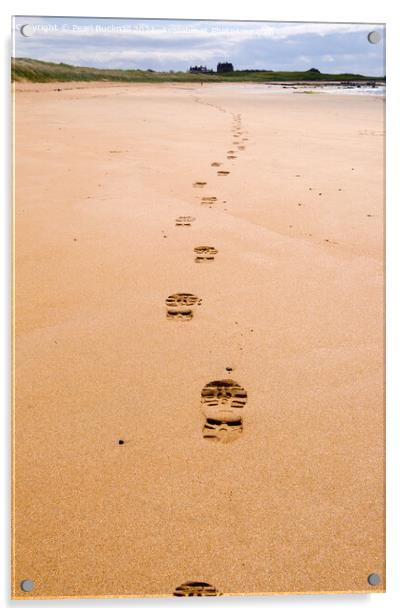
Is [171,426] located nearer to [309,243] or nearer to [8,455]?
[8,455]

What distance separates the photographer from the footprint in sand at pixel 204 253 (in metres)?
2.45

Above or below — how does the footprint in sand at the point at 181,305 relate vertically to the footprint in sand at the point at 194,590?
above

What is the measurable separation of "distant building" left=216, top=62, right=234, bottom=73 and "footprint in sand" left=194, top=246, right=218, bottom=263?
752 mm

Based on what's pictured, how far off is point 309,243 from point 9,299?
1374mm

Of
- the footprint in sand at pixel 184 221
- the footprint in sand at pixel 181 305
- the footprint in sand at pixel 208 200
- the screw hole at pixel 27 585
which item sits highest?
the footprint in sand at pixel 208 200

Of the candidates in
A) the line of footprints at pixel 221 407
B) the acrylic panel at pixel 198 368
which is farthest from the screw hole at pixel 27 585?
the line of footprints at pixel 221 407

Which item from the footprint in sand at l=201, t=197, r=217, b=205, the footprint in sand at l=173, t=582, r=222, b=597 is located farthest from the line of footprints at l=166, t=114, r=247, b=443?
the footprint in sand at l=201, t=197, r=217, b=205

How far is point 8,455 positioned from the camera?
4.96 ft

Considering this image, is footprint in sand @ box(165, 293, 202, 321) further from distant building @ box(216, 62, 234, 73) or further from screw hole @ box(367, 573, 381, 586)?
screw hole @ box(367, 573, 381, 586)

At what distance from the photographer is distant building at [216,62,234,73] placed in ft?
6.11

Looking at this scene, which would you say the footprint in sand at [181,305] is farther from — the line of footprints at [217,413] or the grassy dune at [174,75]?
the grassy dune at [174,75]

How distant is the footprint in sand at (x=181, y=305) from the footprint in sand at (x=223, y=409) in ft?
1.18
